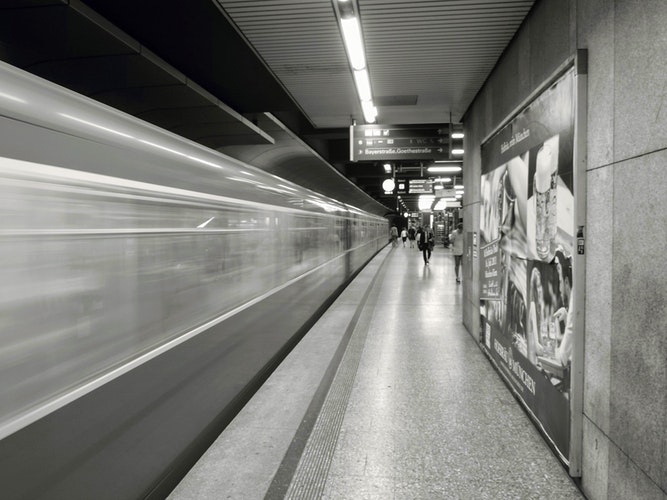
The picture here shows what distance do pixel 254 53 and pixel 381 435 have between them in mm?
3442

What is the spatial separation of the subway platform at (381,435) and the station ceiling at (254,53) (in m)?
3.06

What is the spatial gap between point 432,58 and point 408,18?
3.12 feet

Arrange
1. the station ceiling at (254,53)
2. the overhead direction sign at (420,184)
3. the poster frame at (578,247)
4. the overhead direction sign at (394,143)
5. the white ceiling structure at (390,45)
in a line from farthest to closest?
the overhead direction sign at (420,184)
the overhead direction sign at (394,143)
the station ceiling at (254,53)
the white ceiling structure at (390,45)
the poster frame at (578,247)

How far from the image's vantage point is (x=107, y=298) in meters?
2.16

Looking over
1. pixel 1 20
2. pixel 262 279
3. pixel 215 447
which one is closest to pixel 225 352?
pixel 215 447

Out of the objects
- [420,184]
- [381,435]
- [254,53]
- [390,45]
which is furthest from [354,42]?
[420,184]

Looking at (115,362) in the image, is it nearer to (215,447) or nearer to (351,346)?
(215,447)

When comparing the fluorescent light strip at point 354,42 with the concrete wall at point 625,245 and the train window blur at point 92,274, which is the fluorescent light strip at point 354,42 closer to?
the concrete wall at point 625,245

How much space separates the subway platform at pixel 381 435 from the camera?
9.05ft

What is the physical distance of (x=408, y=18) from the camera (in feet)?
11.7

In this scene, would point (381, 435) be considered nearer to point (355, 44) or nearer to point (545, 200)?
→ point (545, 200)

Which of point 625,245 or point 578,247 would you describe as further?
point 578,247

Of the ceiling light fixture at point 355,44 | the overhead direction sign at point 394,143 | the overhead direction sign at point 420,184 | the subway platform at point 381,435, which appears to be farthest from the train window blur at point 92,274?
the overhead direction sign at point 420,184

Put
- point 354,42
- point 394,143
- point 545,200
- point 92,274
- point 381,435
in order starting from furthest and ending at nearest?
1. point 394,143
2. point 354,42
3. point 381,435
4. point 545,200
5. point 92,274
